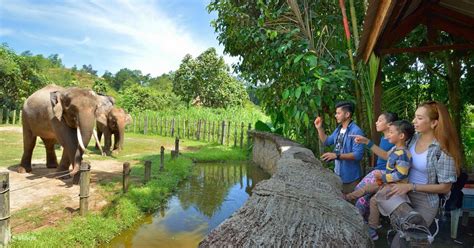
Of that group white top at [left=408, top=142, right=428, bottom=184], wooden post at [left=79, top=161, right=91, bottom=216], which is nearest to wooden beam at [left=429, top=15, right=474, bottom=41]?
white top at [left=408, top=142, right=428, bottom=184]

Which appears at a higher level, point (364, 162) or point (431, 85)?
point (431, 85)

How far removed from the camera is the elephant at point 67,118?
21.4 feet

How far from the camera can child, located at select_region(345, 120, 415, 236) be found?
2.44m

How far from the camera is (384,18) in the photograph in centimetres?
309

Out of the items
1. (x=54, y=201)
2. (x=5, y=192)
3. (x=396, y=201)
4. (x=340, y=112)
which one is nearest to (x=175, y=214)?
(x=54, y=201)

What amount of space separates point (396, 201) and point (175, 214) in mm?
4735

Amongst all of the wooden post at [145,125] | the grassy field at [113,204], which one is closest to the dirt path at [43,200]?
the grassy field at [113,204]

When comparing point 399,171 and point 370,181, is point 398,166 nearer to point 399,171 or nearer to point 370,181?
point 399,171

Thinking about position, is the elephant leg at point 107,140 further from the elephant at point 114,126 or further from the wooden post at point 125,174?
the wooden post at point 125,174

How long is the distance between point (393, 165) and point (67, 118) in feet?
19.9

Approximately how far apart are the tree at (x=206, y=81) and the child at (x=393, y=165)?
2343 centimetres

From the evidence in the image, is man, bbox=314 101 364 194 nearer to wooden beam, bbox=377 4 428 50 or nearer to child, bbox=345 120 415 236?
child, bbox=345 120 415 236

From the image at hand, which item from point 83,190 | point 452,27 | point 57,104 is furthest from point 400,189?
point 57,104

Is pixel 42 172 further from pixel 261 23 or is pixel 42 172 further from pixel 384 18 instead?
pixel 384 18
